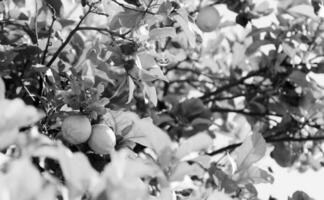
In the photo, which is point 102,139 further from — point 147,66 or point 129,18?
point 129,18

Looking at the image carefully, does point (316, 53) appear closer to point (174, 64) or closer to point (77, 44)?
point (174, 64)

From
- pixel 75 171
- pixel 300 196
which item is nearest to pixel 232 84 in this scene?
pixel 300 196

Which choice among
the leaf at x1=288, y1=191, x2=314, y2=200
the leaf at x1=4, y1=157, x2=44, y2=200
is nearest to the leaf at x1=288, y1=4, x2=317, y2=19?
the leaf at x1=288, y1=191, x2=314, y2=200

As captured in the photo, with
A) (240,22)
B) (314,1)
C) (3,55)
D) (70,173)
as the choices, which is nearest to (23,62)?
(3,55)

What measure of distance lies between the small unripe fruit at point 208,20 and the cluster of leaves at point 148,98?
45 millimetres

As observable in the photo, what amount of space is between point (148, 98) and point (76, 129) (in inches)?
34.1

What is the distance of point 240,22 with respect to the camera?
2.37m

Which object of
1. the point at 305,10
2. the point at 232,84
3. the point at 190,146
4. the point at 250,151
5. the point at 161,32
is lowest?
the point at 232,84

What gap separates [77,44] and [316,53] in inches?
36.2

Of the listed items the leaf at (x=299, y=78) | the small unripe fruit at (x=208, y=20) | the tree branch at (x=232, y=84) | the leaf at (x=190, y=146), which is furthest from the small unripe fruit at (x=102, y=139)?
the tree branch at (x=232, y=84)

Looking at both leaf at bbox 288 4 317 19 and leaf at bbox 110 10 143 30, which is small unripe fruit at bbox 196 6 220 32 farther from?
leaf at bbox 110 10 143 30

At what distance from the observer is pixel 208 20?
84.7 inches

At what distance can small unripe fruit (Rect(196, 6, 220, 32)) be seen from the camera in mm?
2141

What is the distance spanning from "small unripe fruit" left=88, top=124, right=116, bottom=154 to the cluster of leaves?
0.04m
